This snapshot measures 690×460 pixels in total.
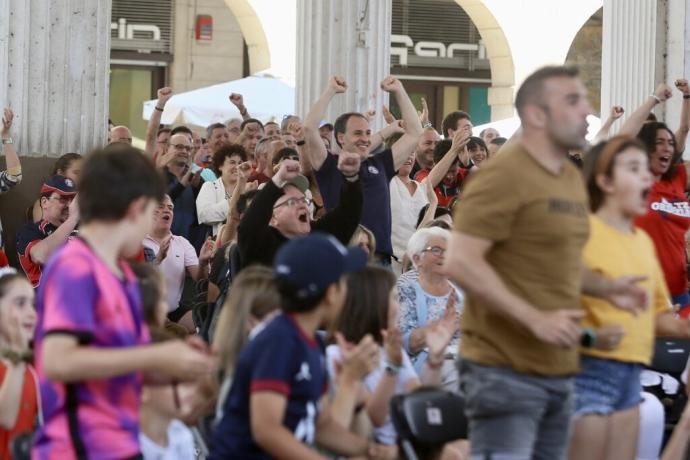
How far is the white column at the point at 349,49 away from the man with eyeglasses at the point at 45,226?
4.14 metres

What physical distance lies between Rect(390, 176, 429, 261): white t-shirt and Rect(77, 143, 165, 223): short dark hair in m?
6.38

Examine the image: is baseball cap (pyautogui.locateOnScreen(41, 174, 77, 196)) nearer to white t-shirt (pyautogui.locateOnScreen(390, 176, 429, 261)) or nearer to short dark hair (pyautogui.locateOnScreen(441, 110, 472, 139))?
white t-shirt (pyautogui.locateOnScreen(390, 176, 429, 261))

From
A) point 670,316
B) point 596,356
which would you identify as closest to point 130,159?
point 596,356

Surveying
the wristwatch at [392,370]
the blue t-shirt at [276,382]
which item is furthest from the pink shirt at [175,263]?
the blue t-shirt at [276,382]

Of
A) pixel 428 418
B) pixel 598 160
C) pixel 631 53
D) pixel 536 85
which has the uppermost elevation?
pixel 631 53

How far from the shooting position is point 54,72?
35.6ft

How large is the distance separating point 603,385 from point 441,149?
22.6 feet

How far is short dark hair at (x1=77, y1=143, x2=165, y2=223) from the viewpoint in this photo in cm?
441

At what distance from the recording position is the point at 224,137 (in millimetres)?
14312

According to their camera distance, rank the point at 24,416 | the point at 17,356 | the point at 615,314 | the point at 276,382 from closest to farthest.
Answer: the point at 276,382, the point at 615,314, the point at 17,356, the point at 24,416

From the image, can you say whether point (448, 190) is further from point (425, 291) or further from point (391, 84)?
point (425, 291)

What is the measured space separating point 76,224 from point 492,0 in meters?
17.4

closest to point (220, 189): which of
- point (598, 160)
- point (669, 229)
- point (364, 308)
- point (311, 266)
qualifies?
point (669, 229)

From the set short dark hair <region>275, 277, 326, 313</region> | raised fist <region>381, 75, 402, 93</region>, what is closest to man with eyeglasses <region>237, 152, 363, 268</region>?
raised fist <region>381, 75, 402, 93</region>
